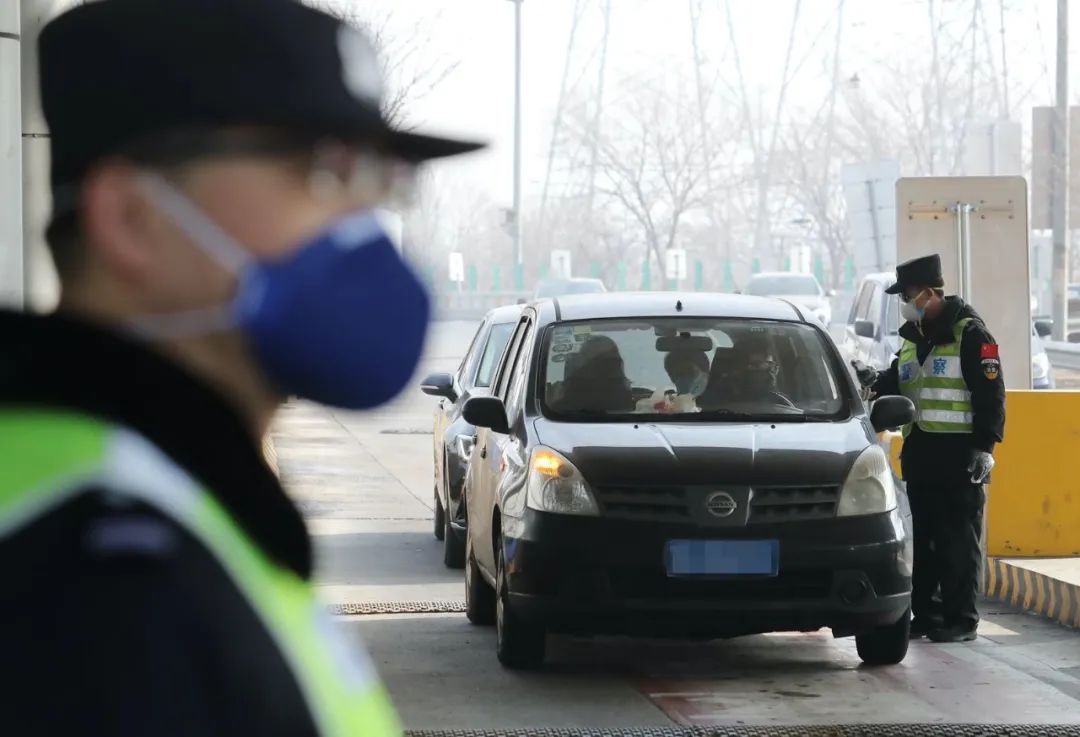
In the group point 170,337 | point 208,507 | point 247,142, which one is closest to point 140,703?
point 208,507

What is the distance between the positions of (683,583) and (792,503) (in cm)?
55

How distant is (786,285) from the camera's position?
41562 mm

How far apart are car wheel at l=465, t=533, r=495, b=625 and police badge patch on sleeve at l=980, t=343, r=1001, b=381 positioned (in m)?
2.50

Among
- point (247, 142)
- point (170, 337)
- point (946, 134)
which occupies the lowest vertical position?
point (170, 337)

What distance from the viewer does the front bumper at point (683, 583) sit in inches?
290

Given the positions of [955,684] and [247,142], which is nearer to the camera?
[247,142]

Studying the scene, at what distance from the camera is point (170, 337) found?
1240mm

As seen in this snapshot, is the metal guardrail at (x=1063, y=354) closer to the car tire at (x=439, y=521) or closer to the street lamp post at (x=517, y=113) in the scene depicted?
the street lamp post at (x=517, y=113)

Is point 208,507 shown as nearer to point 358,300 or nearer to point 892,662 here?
point 358,300

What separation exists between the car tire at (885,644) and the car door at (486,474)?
1.62 meters

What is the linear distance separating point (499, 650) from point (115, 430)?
699cm

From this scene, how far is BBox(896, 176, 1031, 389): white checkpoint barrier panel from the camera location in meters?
12.4

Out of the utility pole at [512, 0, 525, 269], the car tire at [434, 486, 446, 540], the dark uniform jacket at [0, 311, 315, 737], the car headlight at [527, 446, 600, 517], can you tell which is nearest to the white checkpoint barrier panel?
the car tire at [434, 486, 446, 540]

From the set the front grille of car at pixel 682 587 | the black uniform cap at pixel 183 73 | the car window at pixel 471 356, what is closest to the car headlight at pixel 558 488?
the front grille of car at pixel 682 587
